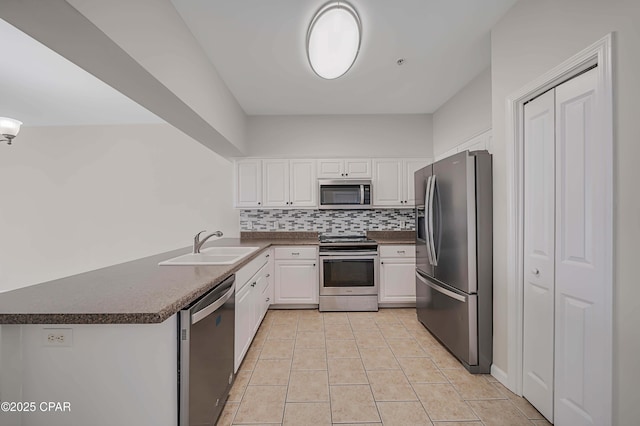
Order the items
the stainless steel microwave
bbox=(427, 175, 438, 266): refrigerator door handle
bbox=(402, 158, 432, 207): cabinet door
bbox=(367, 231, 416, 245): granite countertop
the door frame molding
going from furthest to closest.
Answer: bbox=(367, 231, 416, 245): granite countertop → bbox=(402, 158, 432, 207): cabinet door → the stainless steel microwave → bbox=(427, 175, 438, 266): refrigerator door handle → the door frame molding

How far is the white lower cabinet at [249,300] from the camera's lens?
2172 mm

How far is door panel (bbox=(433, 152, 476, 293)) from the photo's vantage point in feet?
7.05

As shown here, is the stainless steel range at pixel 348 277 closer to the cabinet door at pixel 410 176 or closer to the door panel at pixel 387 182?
the door panel at pixel 387 182

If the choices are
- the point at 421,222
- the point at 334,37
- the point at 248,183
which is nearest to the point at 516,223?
the point at 421,222

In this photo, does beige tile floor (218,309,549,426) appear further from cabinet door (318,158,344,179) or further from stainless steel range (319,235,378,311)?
cabinet door (318,158,344,179)

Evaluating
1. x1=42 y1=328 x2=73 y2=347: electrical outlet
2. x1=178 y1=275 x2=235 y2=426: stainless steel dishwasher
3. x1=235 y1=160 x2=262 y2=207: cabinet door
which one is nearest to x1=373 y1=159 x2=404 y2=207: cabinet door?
x1=235 y1=160 x2=262 y2=207: cabinet door

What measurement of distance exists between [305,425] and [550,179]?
2097 millimetres

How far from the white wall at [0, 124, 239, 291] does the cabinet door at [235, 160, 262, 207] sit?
1.37ft

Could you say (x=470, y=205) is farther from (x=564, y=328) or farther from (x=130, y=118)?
(x=130, y=118)

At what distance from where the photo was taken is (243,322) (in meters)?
2.32

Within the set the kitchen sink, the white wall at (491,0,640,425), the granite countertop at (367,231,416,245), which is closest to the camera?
the white wall at (491,0,640,425)

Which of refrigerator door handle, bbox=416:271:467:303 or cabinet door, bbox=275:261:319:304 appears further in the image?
cabinet door, bbox=275:261:319:304

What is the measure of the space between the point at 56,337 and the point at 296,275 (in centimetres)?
278

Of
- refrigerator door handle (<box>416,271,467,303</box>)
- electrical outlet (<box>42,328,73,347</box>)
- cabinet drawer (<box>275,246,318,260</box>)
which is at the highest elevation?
electrical outlet (<box>42,328,73,347</box>)
